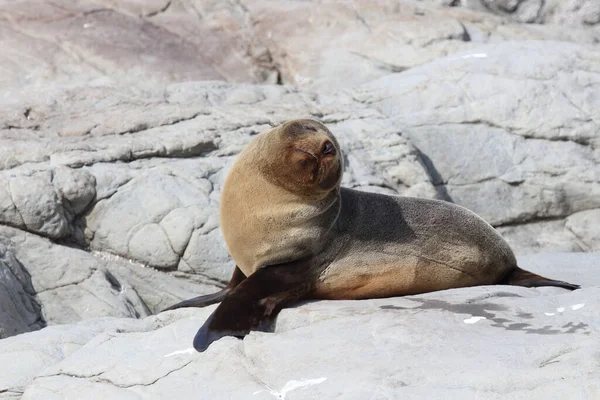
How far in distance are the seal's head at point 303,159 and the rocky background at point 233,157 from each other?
26.9 inches

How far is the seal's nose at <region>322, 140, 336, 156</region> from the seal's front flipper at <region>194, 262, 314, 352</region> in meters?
0.64

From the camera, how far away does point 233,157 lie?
8430 mm

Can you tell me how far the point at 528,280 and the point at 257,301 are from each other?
73.5 inches

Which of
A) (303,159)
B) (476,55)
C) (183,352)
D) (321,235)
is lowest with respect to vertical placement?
(476,55)

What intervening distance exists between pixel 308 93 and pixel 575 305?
6113 millimetres

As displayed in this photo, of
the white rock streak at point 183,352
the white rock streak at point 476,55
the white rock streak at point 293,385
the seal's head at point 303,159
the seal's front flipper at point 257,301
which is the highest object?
the seal's head at point 303,159

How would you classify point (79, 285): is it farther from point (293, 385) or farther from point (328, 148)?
point (293, 385)

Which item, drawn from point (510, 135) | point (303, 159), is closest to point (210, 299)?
point (303, 159)

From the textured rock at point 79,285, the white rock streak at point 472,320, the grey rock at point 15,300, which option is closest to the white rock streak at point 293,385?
the white rock streak at point 472,320

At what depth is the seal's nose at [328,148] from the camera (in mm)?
4887

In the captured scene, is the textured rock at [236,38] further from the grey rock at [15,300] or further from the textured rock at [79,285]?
the grey rock at [15,300]

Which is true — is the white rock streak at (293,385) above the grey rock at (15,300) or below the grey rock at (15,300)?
above

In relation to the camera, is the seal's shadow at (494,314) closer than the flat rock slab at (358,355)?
No

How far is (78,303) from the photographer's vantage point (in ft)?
23.1
